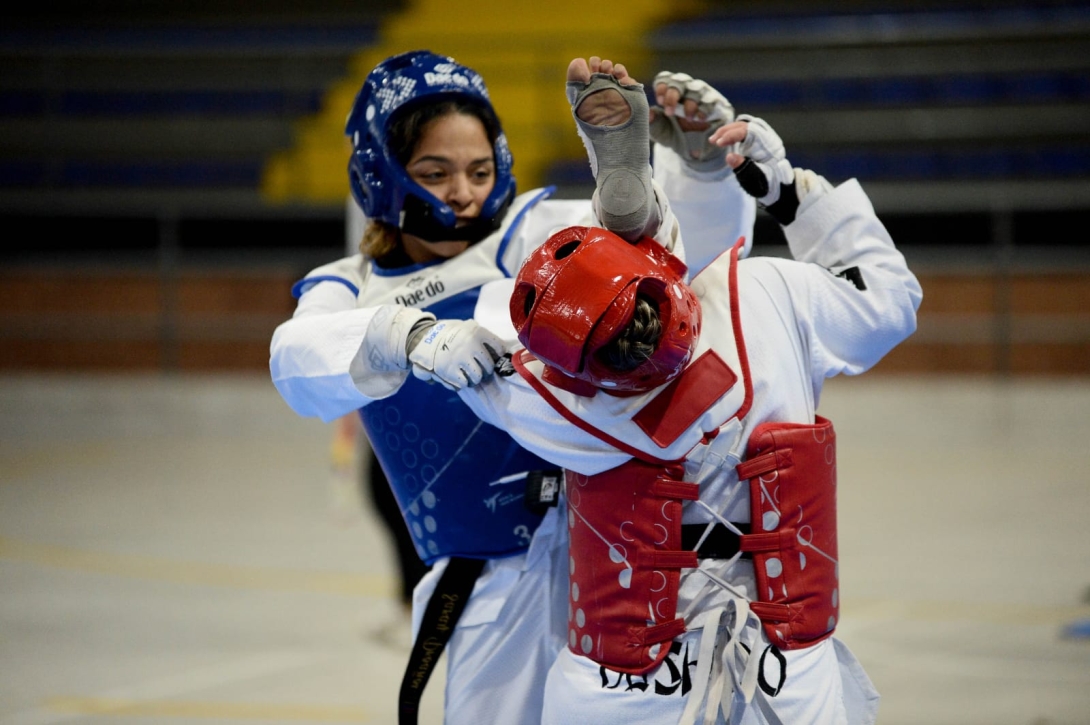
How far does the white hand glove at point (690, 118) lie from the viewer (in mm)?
2322

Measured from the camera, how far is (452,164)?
2504 mm

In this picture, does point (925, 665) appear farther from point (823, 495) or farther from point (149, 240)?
point (149, 240)

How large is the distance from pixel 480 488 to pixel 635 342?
764 mm

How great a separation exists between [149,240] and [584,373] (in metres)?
10.8

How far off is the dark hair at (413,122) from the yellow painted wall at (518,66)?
9745 millimetres

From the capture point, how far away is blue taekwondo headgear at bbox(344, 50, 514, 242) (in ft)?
8.10

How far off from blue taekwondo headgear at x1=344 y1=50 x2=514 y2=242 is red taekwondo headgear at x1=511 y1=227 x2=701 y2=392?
654mm

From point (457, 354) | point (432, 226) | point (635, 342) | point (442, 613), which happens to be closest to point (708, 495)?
point (635, 342)

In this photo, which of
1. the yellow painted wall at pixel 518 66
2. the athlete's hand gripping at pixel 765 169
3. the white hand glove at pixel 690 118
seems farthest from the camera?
the yellow painted wall at pixel 518 66

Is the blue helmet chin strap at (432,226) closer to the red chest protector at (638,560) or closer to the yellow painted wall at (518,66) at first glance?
the red chest protector at (638,560)

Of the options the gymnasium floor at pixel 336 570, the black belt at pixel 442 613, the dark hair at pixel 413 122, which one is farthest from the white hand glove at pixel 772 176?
the gymnasium floor at pixel 336 570

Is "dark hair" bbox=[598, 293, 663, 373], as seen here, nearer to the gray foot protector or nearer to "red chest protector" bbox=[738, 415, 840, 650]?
the gray foot protector

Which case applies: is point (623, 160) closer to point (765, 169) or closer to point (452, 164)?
point (765, 169)

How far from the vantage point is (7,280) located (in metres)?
11.8
